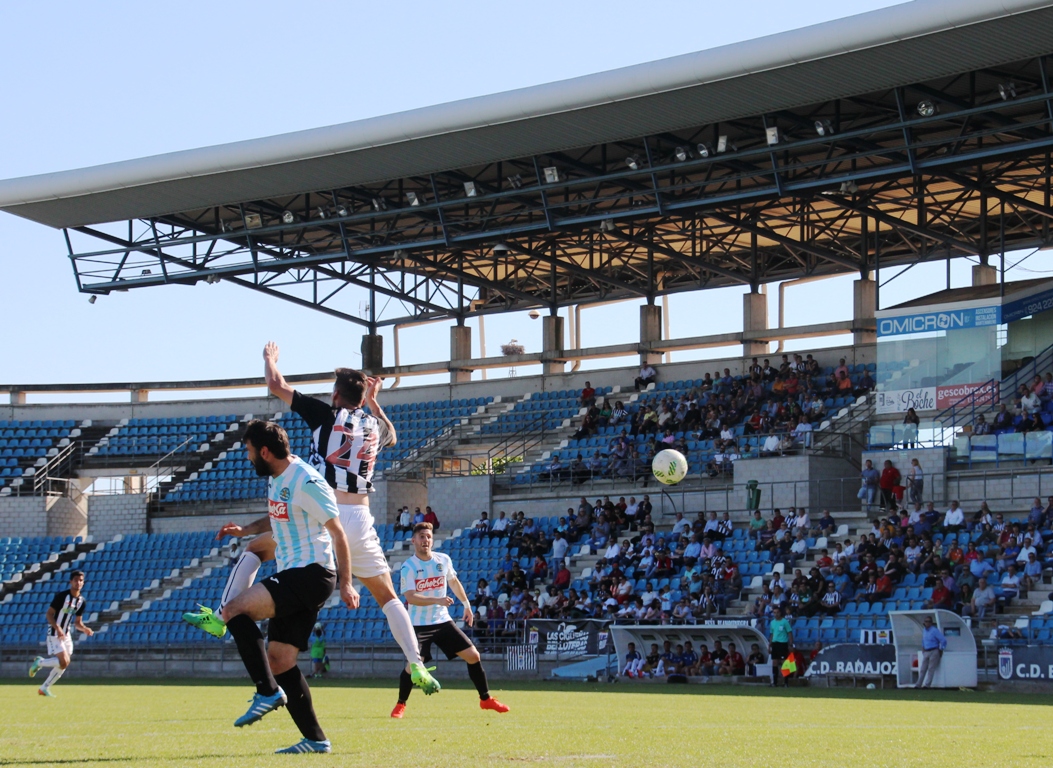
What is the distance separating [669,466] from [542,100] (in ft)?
28.4

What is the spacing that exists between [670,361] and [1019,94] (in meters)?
17.4

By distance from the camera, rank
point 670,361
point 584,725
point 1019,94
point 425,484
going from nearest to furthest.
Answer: point 584,725
point 1019,94
point 425,484
point 670,361

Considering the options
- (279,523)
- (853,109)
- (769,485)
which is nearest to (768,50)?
(853,109)

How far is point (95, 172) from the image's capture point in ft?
123

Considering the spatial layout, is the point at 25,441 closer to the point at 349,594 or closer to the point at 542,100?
the point at 542,100

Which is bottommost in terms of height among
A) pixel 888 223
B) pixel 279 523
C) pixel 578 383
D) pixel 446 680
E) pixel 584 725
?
pixel 446 680

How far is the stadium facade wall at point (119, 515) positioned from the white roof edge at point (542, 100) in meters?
9.84

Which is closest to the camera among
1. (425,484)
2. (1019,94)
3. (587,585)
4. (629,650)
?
(629,650)

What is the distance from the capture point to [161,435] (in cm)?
4734

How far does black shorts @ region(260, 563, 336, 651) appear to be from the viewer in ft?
28.8

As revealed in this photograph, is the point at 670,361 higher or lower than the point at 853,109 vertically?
lower

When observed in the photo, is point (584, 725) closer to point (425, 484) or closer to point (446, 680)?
point (446, 680)

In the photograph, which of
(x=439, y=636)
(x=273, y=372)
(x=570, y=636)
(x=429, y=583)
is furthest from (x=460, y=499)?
(x=273, y=372)

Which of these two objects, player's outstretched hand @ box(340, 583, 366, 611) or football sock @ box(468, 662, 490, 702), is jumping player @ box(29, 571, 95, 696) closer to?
football sock @ box(468, 662, 490, 702)
